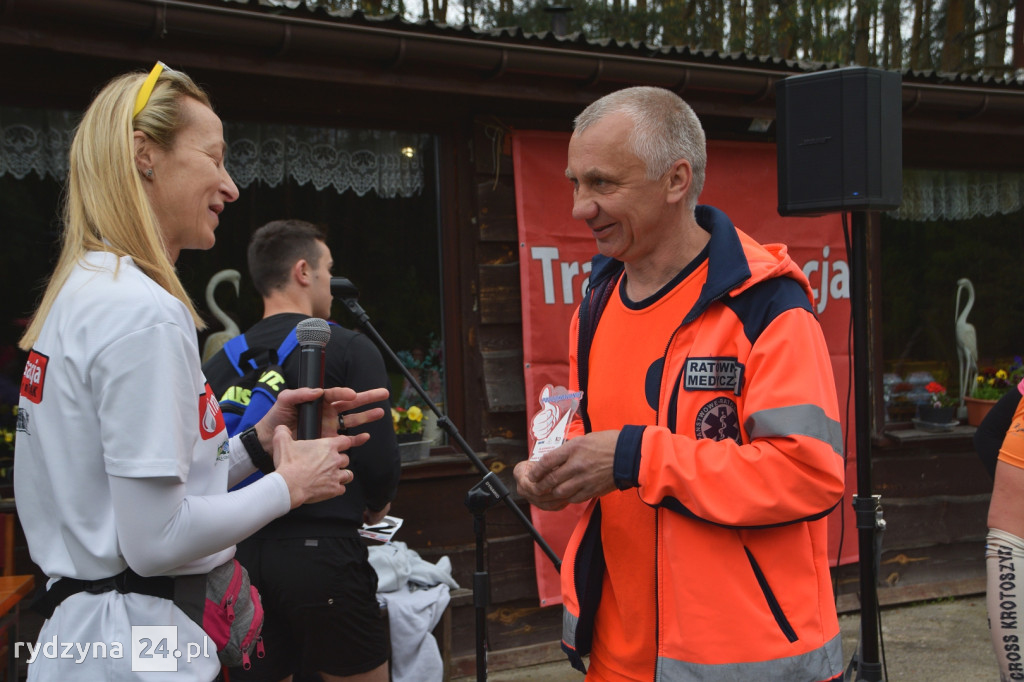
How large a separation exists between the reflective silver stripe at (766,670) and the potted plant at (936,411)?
4.64 meters

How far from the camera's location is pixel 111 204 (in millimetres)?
1568

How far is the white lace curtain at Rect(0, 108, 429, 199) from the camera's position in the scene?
4000mm

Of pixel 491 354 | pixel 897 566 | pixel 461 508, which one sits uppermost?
pixel 491 354

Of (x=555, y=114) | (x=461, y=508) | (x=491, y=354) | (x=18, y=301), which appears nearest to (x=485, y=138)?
(x=555, y=114)

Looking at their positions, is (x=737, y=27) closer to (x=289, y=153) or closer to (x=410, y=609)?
(x=289, y=153)

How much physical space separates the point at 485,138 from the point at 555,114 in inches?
18.6

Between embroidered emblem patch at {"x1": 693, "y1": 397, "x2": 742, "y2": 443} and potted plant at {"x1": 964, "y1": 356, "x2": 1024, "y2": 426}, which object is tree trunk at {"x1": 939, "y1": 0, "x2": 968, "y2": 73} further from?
embroidered emblem patch at {"x1": 693, "y1": 397, "x2": 742, "y2": 443}

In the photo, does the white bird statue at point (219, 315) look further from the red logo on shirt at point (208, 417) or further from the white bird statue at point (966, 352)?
the white bird statue at point (966, 352)

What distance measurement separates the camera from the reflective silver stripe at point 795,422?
1.67 m

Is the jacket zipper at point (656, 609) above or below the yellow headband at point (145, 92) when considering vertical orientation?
below

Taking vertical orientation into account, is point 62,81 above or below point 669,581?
above

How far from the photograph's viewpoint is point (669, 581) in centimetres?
178

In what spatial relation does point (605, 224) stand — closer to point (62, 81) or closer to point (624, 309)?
point (624, 309)

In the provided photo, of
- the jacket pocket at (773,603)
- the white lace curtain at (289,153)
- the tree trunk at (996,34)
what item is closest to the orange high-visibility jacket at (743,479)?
the jacket pocket at (773,603)
